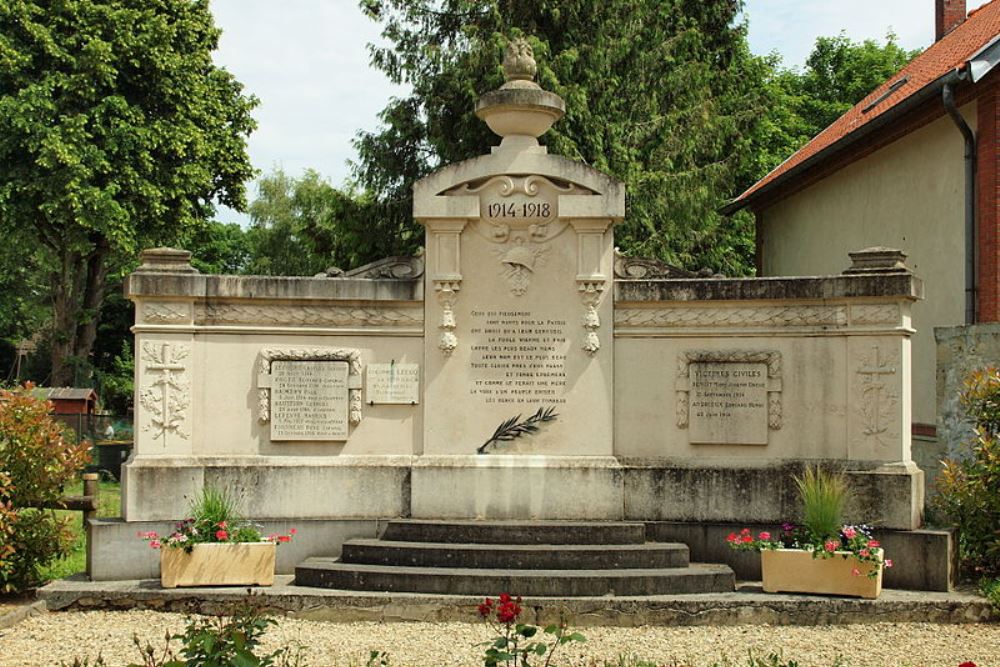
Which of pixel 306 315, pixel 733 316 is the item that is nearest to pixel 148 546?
pixel 306 315

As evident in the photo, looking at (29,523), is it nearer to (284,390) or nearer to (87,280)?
(284,390)

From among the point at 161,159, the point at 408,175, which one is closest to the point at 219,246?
the point at 161,159

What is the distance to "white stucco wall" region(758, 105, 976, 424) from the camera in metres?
17.2

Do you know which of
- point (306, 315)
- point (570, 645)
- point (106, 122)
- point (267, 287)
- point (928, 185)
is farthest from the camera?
point (106, 122)

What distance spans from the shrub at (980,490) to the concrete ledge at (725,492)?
42 centimetres

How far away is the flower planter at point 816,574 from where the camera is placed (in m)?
9.33

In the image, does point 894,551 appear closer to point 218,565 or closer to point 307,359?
point 307,359

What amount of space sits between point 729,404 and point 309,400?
4.07m

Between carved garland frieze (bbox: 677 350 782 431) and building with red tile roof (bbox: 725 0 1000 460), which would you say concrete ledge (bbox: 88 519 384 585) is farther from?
building with red tile roof (bbox: 725 0 1000 460)

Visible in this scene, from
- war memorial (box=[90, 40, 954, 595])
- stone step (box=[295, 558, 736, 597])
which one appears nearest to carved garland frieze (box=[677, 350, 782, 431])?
war memorial (box=[90, 40, 954, 595])

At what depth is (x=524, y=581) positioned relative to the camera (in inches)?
368

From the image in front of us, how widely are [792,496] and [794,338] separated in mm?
1507

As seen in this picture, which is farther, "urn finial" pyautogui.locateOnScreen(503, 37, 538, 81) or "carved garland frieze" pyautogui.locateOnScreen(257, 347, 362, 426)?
"urn finial" pyautogui.locateOnScreen(503, 37, 538, 81)

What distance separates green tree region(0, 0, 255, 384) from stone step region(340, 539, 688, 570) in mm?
18226
